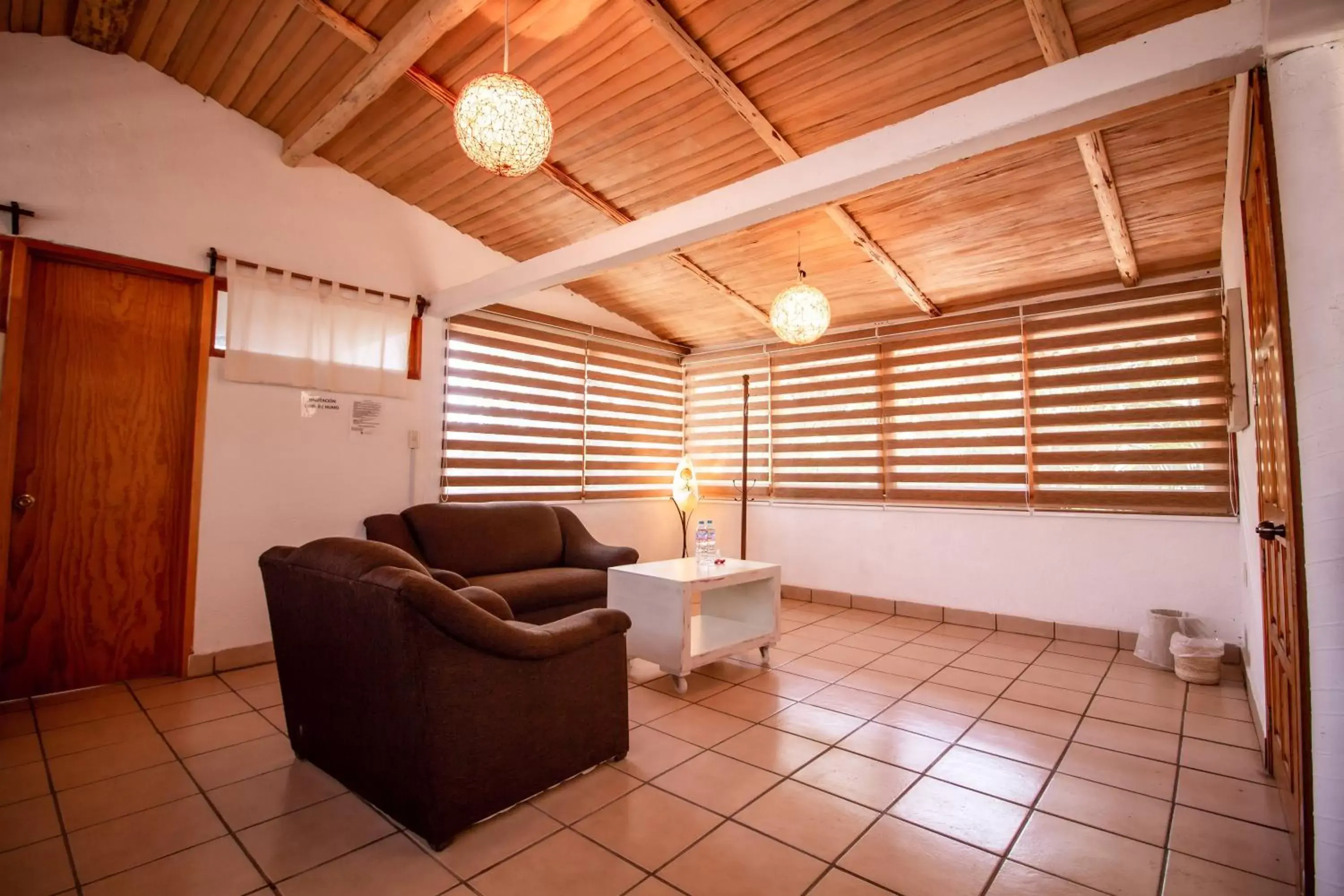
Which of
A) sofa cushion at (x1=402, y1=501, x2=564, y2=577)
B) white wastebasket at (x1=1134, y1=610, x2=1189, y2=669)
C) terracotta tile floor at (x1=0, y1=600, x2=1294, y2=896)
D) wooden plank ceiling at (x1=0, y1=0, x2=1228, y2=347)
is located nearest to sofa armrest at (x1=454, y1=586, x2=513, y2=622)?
terracotta tile floor at (x1=0, y1=600, x2=1294, y2=896)

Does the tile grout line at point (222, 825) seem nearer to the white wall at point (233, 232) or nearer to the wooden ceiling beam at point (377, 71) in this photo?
the white wall at point (233, 232)

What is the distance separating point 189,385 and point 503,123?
276 centimetres

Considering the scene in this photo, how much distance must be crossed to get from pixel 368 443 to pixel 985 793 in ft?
13.8

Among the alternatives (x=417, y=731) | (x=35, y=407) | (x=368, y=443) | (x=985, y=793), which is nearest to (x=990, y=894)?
(x=985, y=793)

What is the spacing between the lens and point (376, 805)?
2.26m

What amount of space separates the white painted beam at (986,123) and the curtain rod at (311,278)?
200 cm

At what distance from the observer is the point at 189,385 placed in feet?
12.6

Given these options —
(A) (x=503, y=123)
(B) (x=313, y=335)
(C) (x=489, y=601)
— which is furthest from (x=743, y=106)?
(B) (x=313, y=335)

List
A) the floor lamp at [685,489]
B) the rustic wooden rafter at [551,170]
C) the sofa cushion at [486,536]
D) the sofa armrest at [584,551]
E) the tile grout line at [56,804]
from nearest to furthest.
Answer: the tile grout line at [56,804] < the rustic wooden rafter at [551,170] < the sofa cushion at [486,536] < the sofa armrest at [584,551] < the floor lamp at [685,489]

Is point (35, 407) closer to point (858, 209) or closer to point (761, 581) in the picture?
point (761, 581)

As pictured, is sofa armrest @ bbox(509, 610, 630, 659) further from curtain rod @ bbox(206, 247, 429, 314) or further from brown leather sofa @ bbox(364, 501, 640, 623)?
curtain rod @ bbox(206, 247, 429, 314)

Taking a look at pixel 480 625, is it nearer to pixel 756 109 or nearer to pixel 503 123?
pixel 503 123

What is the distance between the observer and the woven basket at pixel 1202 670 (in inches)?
141

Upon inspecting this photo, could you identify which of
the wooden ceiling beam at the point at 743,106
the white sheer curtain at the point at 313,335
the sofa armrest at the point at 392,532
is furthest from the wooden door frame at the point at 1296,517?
the white sheer curtain at the point at 313,335
